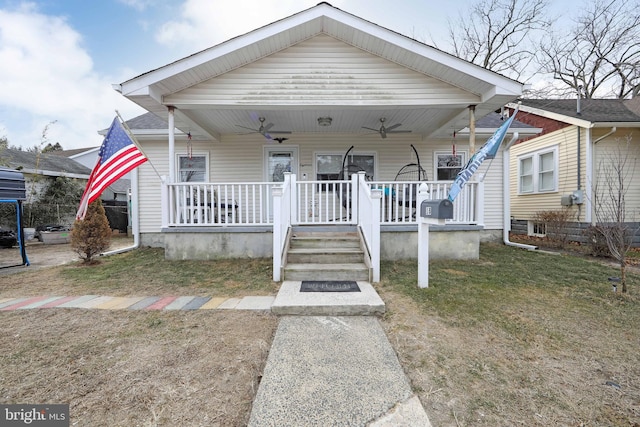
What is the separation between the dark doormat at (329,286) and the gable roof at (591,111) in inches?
335

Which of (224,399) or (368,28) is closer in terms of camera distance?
(224,399)

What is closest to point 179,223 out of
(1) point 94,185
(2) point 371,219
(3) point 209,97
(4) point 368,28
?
(1) point 94,185

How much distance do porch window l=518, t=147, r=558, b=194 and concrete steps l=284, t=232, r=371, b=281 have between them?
7998 mm

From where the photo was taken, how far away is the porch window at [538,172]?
918 cm

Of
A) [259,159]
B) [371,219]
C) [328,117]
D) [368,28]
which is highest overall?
[368,28]

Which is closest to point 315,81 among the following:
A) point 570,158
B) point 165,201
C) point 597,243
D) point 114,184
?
point 165,201

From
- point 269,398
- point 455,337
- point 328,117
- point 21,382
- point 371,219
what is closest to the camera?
point 269,398

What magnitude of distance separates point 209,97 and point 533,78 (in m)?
19.0

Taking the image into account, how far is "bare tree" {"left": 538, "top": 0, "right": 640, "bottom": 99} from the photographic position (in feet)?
46.0

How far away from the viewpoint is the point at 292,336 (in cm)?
256

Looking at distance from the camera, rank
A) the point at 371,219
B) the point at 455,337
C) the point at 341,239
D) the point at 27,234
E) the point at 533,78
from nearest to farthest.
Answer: the point at 455,337
the point at 371,219
the point at 341,239
the point at 27,234
the point at 533,78

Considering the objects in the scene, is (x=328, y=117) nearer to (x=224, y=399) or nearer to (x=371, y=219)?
(x=371, y=219)

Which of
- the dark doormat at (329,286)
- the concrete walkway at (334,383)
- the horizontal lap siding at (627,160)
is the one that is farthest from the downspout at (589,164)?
the concrete walkway at (334,383)

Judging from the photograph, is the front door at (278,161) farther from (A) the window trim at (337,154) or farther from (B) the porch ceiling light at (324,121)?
(B) the porch ceiling light at (324,121)
